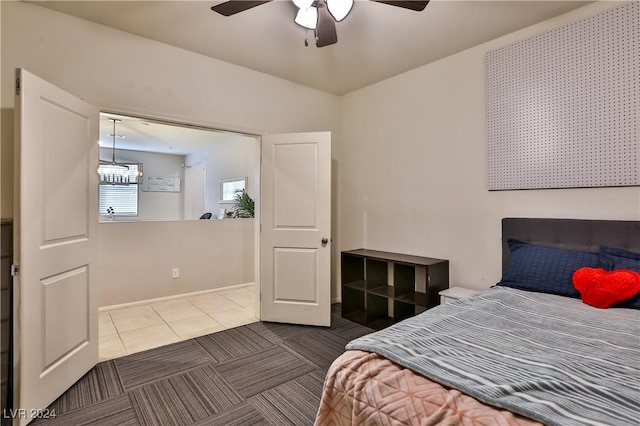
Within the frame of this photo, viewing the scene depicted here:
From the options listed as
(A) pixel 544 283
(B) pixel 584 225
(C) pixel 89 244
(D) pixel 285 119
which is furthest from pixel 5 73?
(B) pixel 584 225

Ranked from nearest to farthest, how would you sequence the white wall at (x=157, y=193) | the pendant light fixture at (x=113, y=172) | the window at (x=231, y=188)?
the window at (x=231, y=188) → the pendant light fixture at (x=113, y=172) → the white wall at (x=157, y=193)

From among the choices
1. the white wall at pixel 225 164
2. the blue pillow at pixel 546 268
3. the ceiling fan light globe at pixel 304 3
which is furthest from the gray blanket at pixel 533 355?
the white wall at pixel 225 164

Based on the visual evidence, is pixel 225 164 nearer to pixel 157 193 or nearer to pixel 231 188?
pixel 231 188

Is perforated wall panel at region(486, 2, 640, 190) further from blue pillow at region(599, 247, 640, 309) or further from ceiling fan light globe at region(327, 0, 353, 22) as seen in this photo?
ceiling fan light globe at region(327, 0, 353, 22)

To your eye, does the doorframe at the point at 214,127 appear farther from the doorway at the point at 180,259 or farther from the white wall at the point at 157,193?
the white wall at the point at 157,193

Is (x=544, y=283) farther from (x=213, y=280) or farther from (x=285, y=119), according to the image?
(x=213, y=280)

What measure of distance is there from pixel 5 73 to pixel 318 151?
243cm

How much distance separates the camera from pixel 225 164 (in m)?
6.12

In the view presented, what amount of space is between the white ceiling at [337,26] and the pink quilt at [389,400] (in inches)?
90.5

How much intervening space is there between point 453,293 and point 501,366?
1.70 m

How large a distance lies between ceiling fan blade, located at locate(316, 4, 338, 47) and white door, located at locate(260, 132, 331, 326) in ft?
3.84

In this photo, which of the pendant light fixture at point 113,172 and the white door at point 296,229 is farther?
the pendant light fixture at point 113,172

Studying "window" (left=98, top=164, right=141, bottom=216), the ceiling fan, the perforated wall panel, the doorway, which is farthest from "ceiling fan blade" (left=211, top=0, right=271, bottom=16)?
"window" (left=98, top=164, right=141, bottom=216)

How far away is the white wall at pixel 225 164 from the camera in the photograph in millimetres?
5430
